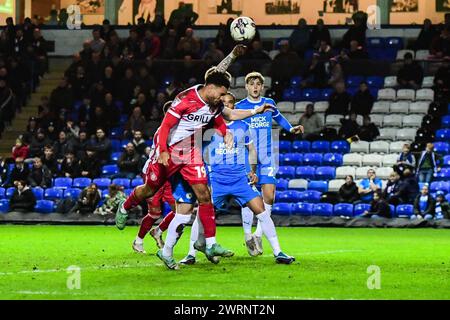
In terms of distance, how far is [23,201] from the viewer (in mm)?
26969

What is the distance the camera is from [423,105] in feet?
96.0

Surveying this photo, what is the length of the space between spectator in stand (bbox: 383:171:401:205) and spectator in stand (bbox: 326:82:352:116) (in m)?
3.89

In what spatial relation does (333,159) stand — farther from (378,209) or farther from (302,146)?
(378,209)

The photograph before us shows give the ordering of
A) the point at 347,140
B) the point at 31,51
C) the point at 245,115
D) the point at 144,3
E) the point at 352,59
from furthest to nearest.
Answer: the point at 144,3
the point at 31,51
the point at 352,59
the point at 347,140
the point at 245,115

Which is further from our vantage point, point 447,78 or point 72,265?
point 447,78

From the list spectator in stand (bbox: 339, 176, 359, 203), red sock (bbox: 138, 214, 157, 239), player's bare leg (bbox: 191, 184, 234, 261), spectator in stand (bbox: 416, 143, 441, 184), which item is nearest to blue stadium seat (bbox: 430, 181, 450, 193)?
spectator in stand (bbox: 416, 143, 441, 184)

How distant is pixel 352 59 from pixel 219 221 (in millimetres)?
8117

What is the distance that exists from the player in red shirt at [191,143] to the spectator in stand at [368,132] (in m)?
15.7

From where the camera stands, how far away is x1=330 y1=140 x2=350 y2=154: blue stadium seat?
92.3 feet

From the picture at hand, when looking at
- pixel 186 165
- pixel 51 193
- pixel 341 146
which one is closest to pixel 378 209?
pixel 341 146

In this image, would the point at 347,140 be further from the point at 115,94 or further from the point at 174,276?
the point at 174,276

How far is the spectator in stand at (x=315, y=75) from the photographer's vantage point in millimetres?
29953

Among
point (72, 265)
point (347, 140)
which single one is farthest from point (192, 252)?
point (347, 140)
